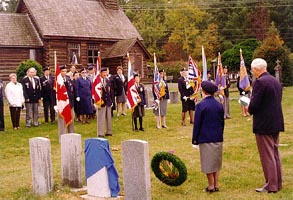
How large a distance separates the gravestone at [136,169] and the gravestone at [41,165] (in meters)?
1.66

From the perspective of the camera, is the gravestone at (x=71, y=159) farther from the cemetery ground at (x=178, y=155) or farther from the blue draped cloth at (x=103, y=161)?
the blue draped cloth at (x=103, y=161)

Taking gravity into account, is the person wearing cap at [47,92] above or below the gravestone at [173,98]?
above

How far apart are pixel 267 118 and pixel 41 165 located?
404 cm

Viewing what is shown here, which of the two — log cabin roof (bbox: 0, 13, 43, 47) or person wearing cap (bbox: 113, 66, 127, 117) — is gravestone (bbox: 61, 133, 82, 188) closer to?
person wearing cap (bbox: 113, 66, 127, 117)

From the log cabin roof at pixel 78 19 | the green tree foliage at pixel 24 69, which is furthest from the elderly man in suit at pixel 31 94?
the log cabin roof at pixel 78 19

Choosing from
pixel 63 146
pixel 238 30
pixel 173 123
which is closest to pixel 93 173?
pixel 63 146

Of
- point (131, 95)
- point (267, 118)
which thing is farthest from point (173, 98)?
point (267, 118)

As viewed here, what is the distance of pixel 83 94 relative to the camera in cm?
1728

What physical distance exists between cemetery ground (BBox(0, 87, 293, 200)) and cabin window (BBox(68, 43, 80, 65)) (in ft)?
53.7

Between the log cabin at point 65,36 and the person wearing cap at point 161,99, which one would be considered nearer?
the person wearing cap at point 161,99

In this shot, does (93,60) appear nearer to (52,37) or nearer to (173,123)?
(52,37)

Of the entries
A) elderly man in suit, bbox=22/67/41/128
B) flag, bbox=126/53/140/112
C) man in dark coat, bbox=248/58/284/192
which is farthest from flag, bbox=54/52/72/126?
man in dark coat, bbox=248/58/284/192

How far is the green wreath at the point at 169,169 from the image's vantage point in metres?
7.75

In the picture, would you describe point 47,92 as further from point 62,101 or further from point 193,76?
point 193,76
